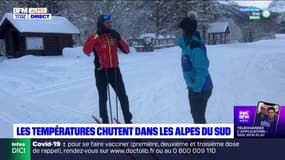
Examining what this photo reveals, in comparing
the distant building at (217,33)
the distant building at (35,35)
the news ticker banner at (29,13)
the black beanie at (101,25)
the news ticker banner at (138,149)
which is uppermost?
the black beanie at (101,25)

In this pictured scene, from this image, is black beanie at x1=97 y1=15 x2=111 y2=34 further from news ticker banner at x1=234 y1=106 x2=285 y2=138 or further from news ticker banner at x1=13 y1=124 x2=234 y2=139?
news ticker banner at x1=234 y1=106 x2=285 y2=138

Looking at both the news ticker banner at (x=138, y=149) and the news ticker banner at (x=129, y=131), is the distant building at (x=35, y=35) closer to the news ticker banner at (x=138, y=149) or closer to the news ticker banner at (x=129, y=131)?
the news ticker banner at (x=129, y=131)

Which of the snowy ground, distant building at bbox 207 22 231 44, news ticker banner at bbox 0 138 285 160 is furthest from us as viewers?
distant building at bbox 207 22 231 44

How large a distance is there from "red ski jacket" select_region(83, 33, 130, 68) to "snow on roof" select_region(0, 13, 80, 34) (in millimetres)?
19230

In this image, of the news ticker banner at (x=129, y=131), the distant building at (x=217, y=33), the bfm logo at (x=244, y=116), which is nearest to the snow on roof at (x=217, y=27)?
the distant building at (x=217, y=33)

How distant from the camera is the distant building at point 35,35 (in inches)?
958

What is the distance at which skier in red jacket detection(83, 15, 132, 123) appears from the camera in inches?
228

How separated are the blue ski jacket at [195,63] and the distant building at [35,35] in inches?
809

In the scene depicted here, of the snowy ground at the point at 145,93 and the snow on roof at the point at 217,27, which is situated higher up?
the snowy ground at the point at 145,93

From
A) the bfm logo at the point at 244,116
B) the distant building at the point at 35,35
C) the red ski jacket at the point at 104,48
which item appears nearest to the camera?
the bfm logo at the point at 244,116

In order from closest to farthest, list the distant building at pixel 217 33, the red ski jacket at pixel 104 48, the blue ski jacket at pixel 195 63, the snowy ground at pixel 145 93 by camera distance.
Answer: the blue ski jacket at pixel 195 63 → the red ski jacket at pixel 104 48 → the snowy ground at pixel 145 93 → the distant building at pixel 217 33

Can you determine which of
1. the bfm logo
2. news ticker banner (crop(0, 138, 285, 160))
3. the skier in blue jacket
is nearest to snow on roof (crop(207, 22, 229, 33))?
the bfm logo

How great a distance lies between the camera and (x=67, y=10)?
38406 mm

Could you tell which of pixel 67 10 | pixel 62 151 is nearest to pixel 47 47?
pixel 67 10
